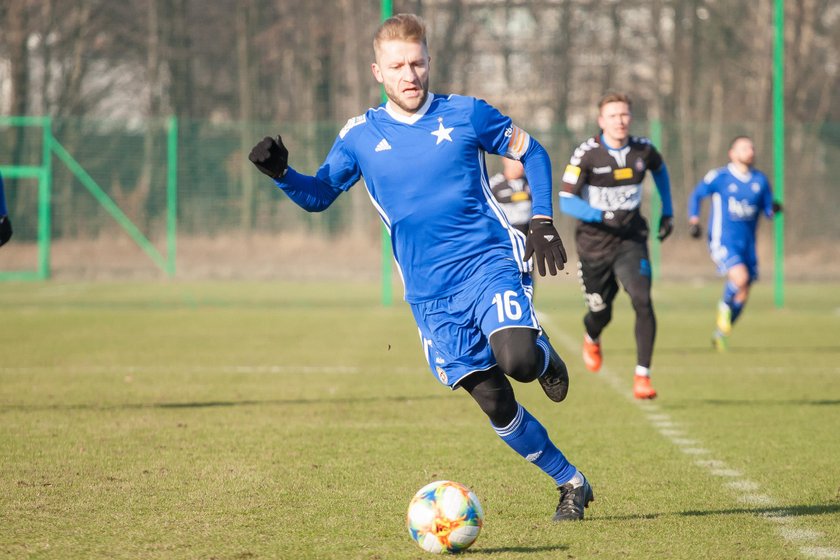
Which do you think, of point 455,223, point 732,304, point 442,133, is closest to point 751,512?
point 455,223

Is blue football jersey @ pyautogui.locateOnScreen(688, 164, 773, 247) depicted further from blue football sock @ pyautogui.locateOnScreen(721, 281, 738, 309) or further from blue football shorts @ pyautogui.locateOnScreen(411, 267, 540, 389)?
blue football shorts @ pyautogui.locateOnScreen(411, 267, 540, 389)

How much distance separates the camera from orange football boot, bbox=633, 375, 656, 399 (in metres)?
9.02

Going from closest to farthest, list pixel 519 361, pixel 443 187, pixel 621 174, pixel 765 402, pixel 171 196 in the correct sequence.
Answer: pixel 519 361
pixel 443 187
pixel 765 402
pixel 621 174
pixel 171 196

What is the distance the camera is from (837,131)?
75.7ft

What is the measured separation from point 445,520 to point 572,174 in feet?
17.3

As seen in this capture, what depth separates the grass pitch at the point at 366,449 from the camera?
16.5 feet

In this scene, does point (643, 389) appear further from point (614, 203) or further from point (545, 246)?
point (545, 246)

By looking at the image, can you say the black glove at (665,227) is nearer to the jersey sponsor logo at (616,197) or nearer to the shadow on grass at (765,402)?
the jersey sponsor logo at (616,197)

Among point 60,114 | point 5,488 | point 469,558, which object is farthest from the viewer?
point 60,114

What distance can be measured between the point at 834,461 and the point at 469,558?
3019 mm

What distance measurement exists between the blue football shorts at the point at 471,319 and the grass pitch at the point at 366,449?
0.68 metres

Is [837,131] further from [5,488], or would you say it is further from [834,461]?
[5,488]

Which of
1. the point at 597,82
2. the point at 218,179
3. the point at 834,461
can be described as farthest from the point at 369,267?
the point at 834,461

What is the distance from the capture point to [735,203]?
44.9 ft
